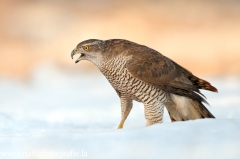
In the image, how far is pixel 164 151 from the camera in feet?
8.73

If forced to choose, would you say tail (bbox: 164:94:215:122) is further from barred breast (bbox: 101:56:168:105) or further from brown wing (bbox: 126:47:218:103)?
barred breast (bbox: 101:56:168:105)

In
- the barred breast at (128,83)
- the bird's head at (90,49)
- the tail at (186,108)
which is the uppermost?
the bird's head at (90,49)

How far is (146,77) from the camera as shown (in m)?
4.61

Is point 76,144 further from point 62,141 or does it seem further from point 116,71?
point 116,71

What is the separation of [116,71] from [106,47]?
0.26 meters

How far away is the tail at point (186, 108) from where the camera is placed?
4805mm

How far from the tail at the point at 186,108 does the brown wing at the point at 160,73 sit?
10cm

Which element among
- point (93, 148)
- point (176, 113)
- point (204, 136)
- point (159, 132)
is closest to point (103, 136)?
point (93, 148)

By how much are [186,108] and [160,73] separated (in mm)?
451

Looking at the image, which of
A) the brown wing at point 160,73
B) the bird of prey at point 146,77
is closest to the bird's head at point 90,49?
the bird of prey at point 146,77

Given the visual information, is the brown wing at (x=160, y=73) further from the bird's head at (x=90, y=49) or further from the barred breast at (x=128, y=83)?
the bird's head at (x=90, y=49)

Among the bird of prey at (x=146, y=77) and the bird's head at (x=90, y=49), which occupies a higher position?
the bird's head at (x=90, y=49)

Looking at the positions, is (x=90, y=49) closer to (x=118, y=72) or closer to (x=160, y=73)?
(x=118, y=72)

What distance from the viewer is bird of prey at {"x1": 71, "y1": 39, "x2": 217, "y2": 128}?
461 cm
